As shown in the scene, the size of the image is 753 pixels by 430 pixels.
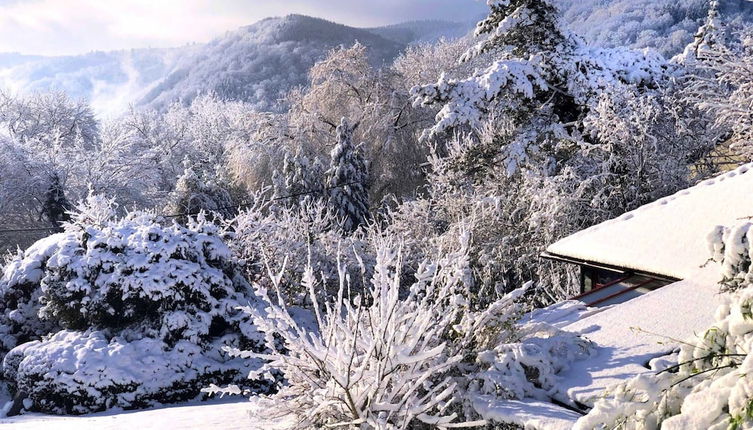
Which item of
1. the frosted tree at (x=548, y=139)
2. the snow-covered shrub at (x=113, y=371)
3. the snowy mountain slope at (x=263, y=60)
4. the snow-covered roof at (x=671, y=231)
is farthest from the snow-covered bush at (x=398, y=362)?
the snowy mountain slope at (x=263, y=60)

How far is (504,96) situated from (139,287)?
9.54 meters

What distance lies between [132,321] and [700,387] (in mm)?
10645

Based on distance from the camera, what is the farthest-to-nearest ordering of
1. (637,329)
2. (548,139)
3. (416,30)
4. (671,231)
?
(416,30), (548,139), (671,231), (637,329)

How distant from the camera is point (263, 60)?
8806cm

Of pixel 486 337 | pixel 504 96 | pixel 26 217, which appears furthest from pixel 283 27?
pixel 486 337

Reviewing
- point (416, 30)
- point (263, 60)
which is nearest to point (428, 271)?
point (263, 60)

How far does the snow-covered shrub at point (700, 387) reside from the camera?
2195 millimetres

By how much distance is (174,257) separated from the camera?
11.7 metres

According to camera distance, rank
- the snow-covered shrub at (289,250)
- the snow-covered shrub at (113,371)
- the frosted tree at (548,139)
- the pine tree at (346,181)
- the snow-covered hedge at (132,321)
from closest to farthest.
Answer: the snow-covered shrub at (113,371)
the snow-covered hedge at (132,321)
the frosted tree at (548,139)
the snow-covered shrub at (289,250)
the pine tree at (346,181)

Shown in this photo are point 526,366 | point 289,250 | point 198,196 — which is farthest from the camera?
point 198,196

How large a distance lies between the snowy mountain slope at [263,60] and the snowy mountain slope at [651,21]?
80.4 feet

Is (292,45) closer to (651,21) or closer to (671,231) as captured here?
(651,21)

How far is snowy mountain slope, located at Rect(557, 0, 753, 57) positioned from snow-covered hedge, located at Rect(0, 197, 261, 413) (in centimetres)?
4105

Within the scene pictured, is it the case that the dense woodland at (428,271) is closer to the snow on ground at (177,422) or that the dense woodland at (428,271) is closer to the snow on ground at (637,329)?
the snow on ground at (637,329)
